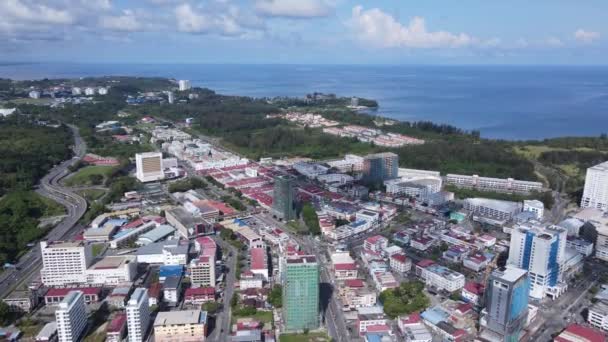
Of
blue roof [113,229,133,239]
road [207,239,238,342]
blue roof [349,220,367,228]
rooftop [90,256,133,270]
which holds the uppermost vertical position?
blue roof [349,220,367,228]

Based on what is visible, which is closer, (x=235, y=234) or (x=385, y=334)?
(x=385, y=334)

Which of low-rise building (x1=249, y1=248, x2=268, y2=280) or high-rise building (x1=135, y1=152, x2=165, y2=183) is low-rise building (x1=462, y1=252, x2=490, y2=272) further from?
high-rise building (x1=135, y1=152, x2=165, y2=183)

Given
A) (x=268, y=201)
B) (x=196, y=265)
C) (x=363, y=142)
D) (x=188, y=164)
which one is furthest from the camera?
(x=363, y=142)

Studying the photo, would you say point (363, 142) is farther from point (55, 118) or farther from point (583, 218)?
point (55, 118)

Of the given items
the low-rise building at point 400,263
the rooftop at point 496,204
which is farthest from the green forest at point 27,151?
the rooftop at point 496,204

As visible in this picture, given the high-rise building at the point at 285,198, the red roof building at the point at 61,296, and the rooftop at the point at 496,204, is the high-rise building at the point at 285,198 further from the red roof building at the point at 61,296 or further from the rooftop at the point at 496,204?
the rooftop at the point at 496,204

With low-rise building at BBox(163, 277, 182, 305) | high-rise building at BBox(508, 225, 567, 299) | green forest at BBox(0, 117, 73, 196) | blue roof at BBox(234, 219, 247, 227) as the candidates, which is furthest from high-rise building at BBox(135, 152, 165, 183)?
high-rise building at BBox(508, 225, 567, 299)

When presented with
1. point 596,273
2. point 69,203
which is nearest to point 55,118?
point 69,203
